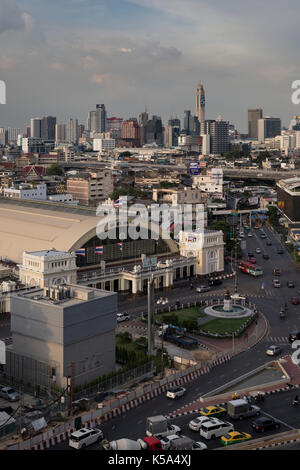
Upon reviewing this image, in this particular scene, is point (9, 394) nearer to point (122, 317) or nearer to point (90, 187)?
point (122, 317)

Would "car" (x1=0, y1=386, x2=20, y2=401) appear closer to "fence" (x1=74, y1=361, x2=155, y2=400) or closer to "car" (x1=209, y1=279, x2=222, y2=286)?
"fence" (x1=74, y1=361, x2=155, y2=400)

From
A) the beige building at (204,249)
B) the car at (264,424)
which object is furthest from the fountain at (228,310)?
the car at (264,424)

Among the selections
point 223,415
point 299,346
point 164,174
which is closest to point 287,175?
point 164,174

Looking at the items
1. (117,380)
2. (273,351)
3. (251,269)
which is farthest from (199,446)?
(251,269)

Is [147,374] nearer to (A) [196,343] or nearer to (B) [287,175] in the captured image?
(A) [196,343]

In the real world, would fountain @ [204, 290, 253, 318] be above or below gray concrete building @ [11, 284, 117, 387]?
below

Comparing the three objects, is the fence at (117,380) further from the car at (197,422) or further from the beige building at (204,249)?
the beige building at (204,249)

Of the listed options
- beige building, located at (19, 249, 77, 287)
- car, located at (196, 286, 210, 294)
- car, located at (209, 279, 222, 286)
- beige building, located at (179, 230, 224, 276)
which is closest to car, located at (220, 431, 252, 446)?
beige building, located at (19, 249, 77, 287)
